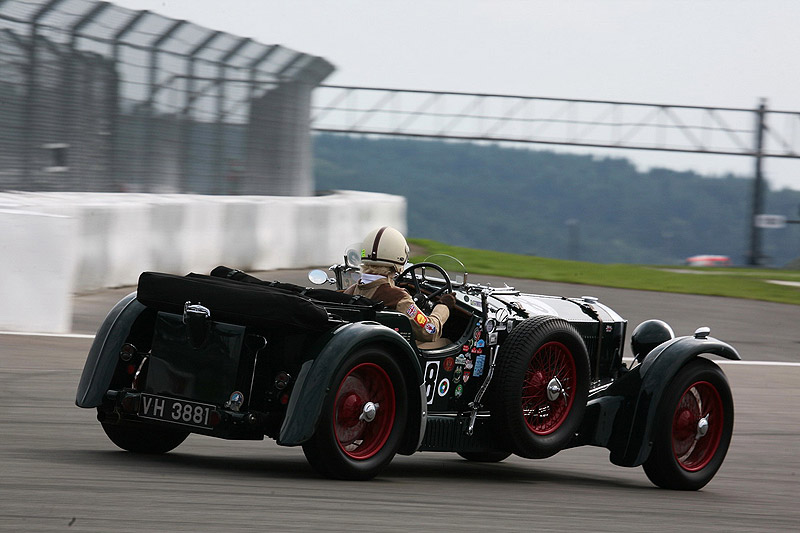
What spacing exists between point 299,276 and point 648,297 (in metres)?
5.88

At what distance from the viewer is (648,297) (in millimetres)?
19281

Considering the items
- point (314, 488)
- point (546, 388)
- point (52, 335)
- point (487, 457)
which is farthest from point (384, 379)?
point (52, 335)

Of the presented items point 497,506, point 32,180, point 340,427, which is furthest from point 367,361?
point 32,180

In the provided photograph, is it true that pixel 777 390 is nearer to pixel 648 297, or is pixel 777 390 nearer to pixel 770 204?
pixel 648 297

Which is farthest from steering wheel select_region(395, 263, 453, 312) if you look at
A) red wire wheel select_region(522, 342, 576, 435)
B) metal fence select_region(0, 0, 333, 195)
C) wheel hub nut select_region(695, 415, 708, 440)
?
metal fence select_region(0, 0, 333, 195)

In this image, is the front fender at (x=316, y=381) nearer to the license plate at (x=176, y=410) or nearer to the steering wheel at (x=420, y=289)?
the license plate at (x=176, y=410)

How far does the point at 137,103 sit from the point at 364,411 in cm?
1130

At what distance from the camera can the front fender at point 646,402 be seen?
6.73 meters

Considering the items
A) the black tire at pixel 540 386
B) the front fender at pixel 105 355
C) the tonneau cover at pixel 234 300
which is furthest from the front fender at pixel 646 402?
the front fender at pixel 105 355

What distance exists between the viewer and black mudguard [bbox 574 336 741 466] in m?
6.74

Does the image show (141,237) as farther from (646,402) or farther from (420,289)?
(646,402)

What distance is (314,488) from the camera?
5430mm

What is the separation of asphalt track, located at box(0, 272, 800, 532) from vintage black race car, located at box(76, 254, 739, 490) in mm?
226

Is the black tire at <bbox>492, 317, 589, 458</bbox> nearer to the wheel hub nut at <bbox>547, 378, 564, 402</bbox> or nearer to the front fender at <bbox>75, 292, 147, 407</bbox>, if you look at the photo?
the wheel hub nut at <bbox>547, 378, 564, 402</bbox>
